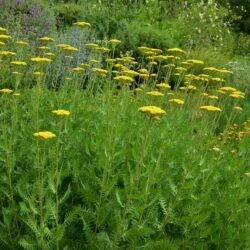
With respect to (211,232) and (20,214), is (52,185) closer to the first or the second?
(20,214)

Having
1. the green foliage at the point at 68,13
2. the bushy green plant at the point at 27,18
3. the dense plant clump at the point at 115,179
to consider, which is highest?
the dense plant clump at the point at 115,179

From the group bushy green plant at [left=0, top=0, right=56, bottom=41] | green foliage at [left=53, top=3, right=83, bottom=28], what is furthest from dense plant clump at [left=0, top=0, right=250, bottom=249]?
green foliage at [left=53, top=3, right=83, bottom=28]

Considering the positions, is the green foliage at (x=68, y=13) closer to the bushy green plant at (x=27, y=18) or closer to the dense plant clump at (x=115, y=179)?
the bushy green plant at (x=27, y=18)

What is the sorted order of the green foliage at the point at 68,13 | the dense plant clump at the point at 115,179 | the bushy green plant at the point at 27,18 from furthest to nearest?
the green foliage at the point at 68,13 → the bushy green plant at the point at 27,18 → the dense plant clump at the point at 115,179

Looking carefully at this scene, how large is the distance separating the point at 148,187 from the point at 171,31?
8.62m

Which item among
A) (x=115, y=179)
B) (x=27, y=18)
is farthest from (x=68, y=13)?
(x=115, y=179)

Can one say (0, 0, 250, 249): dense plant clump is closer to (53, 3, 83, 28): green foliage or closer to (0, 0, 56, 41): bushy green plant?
(0, 0, 56, 41): bushy green plant

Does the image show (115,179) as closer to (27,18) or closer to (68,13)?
(27,18)

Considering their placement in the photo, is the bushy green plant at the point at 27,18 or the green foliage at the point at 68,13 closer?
the bushy green plant at the point at 27,18

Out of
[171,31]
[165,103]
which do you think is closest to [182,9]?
[171,31]

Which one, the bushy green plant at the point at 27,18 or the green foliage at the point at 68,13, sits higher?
the bushy green plant at the point at 27,18

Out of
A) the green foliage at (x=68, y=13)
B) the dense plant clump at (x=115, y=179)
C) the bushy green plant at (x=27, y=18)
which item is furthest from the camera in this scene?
the green foliage at (x=68, y=13)

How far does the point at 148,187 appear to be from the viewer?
268 centimetres

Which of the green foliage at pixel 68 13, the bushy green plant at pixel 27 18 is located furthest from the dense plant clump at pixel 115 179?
the green foliage at pixel 68 13
